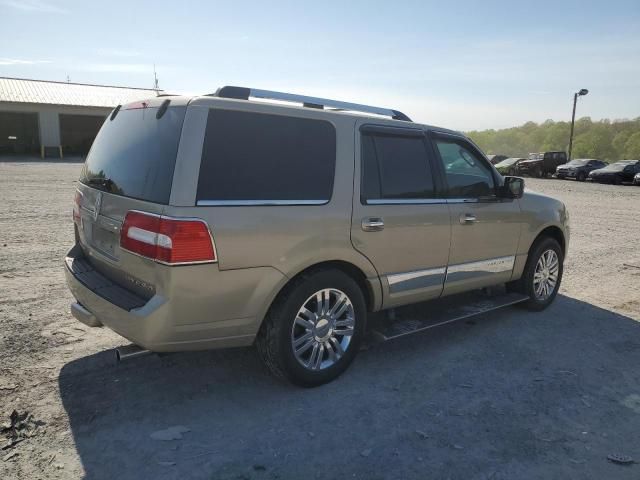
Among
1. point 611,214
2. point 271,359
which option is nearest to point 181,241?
point 271,359

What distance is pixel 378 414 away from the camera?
10.8 feet

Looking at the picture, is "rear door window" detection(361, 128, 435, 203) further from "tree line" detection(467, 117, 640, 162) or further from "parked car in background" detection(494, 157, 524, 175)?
"tree line" detection(467, 117, 640, 162)

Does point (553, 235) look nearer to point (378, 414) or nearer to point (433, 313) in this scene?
point (433, 313)

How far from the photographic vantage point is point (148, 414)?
3197mm

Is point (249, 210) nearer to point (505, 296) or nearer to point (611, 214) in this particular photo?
point (505, 296)

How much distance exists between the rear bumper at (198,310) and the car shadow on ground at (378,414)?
518 millimetres

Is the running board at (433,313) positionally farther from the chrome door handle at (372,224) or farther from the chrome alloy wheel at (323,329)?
the chrome door handle at (372,224)

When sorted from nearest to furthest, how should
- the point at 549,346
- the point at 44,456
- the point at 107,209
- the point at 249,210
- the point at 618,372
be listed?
1. the point at 44,456
2. the point at 249,210
3. the point at 107,209
4. the point at 618,372
5. the point at 549,346

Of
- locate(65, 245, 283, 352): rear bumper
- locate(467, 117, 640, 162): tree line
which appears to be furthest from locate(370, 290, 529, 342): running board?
locate(467, 117, 640, 162): tree line

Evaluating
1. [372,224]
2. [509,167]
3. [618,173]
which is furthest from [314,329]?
[509,167]

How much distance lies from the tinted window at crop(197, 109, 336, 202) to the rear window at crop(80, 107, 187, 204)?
0.21 meters

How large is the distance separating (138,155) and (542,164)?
3720 centimetres

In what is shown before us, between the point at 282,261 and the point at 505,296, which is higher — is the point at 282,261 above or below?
above

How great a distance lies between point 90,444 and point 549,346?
3796 millimetres
